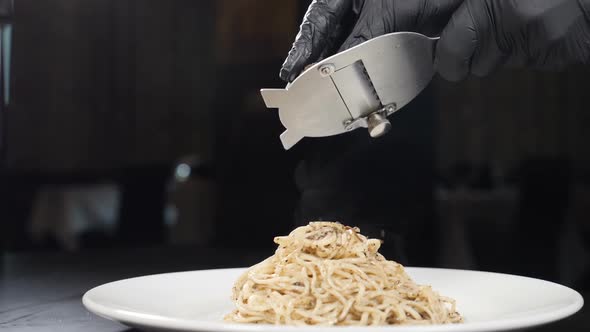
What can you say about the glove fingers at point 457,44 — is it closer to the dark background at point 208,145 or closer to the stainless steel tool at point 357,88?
the stainless steel tool at point 357,88

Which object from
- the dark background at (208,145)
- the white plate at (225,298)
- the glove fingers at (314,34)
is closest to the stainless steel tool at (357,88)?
the glove fingers at (314,34)

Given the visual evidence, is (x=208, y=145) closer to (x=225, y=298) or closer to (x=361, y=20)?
(x=361, y=20)

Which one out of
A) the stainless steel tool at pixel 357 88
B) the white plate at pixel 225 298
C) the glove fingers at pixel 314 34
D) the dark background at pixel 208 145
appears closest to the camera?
the white plate at pixel 225 298

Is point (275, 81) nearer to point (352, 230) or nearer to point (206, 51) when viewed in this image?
point (206, 51)

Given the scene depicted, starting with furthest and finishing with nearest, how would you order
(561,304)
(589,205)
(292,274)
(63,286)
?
(589,205) < (63,286) < (292,274) < (561,304)

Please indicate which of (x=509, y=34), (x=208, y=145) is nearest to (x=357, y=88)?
(x=509, y=34)

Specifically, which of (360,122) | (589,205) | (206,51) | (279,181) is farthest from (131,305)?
(589,205)
